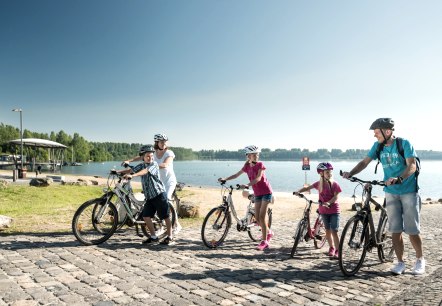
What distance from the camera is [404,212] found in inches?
232

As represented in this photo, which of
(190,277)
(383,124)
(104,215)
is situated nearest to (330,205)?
(383,124)

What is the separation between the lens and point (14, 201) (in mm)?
14938

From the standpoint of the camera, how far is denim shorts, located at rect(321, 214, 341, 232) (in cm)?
714

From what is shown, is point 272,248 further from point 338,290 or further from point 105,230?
point 105,230

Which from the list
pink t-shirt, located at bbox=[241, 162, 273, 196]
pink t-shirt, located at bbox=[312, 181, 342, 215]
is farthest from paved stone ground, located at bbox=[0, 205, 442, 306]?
pink t-shirt, located at bbox=[241, 162, 273, 196]

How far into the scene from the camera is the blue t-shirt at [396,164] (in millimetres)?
5770

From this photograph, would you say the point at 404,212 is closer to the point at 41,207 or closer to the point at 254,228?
the point at 254,228

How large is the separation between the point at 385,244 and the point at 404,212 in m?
1.30

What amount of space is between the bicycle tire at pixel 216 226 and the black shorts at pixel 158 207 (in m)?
0.93

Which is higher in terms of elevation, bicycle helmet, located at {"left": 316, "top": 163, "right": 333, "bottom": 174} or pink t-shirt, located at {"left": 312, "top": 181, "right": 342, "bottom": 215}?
bicycle helmet, located at {"left": 316, "top": 163, "right": 333, "bottom": 174}

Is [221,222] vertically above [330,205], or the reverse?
[330,205]

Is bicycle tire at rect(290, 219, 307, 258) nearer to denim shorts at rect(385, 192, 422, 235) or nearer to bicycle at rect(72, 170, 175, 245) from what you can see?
denim shorts at rect(385, 192, 422, 235)

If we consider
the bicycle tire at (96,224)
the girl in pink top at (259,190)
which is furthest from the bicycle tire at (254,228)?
the bicycle tire at (96,224)

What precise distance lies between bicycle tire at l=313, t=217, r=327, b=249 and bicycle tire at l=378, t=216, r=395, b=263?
4.51 ft
